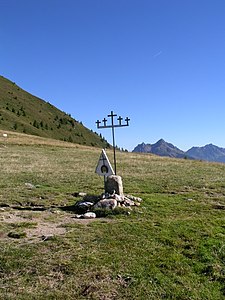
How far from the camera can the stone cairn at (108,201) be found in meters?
15.1

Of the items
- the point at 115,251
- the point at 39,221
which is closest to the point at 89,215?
the point at 39,221

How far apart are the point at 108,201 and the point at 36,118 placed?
12652 centimetres

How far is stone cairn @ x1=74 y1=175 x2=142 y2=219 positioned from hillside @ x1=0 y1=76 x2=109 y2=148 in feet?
286

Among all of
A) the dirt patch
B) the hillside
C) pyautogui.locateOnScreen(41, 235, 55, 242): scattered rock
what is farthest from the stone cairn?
the hillside

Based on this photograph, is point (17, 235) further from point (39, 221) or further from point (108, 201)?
point (108, 201)

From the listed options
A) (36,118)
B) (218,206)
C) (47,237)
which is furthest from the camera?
(36,118)

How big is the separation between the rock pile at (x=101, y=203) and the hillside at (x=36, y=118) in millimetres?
87656

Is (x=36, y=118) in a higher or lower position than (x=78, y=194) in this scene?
higher

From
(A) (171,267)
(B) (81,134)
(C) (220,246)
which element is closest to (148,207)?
(C) (220,246)

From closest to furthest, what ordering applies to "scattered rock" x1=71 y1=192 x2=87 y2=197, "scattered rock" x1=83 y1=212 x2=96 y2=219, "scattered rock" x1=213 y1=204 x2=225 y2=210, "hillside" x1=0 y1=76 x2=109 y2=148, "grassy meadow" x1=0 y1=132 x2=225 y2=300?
"grassy meadow" x1=0 y1=132 x2=225 y2=300 → "scattered rock" x1=83 y1=212 x2=96 y2=219 → "scattered rock" x1=213 y1=204 x2=225 y2=210 → "scattered rock" x1=71 y1=192 x2=87 y2=197 → "hillside" x1=0 y1=76 x2=109 y2=148

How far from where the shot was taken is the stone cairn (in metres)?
15.1

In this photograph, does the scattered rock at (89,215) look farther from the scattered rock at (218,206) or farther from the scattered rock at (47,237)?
the scattered rock at (218,206)

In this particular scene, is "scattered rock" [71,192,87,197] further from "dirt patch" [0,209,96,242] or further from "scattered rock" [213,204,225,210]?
"scattered rock" [213,204,225,210]

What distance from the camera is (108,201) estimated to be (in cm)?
1536
